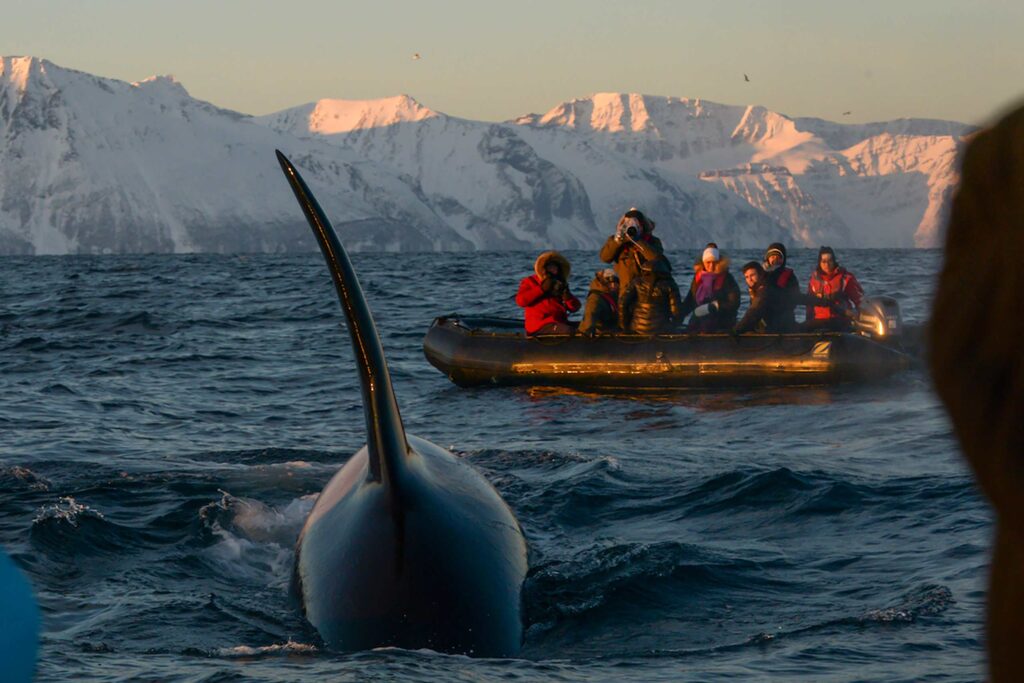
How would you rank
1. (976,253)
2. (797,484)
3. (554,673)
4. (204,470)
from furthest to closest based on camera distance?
(204,470) < (797,484) < (554,673) < (976,253)

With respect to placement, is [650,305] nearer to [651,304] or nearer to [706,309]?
[651,304]

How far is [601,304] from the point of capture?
61.5 ft

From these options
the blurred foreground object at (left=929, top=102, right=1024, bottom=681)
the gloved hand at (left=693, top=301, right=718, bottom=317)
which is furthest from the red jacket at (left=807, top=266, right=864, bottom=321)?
the blurred foreground object at (left=929, top=102, right=1024, bottom=681)

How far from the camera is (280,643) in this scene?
612cm

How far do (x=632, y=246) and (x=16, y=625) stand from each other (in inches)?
448

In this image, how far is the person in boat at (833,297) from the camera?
1881 centimetres

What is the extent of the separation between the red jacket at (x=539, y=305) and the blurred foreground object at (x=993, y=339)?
1758cm

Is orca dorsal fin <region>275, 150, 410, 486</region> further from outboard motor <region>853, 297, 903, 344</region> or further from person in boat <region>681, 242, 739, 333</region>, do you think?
outboard motor <region>853, 297, 903, 344</region>

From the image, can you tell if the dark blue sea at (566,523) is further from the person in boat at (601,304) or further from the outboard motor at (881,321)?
the person in boat at (601,304)

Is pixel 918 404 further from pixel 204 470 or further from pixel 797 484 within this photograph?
pixel 204 470

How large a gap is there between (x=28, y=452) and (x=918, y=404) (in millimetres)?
9109

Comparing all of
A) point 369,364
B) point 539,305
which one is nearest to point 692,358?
point 539,305

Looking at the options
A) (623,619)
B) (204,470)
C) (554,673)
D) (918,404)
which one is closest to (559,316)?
(918,404)

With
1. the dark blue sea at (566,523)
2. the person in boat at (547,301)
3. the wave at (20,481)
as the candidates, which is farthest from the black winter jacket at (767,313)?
the wave at (20,481)
